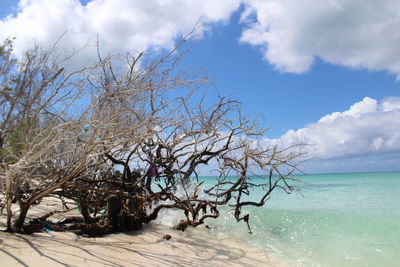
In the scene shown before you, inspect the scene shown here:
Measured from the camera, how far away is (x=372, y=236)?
826 cm

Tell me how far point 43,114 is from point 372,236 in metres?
8.46

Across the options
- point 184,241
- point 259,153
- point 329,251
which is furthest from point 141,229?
point 329,251

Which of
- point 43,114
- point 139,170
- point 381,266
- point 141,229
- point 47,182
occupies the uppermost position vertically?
point 43,114

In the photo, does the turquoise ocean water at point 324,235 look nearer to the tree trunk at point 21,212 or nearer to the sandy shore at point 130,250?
the sandy shore at point 130,250

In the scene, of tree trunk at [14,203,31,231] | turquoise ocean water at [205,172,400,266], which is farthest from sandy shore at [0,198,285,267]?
turquoise ocean water at [205,172,400,266]

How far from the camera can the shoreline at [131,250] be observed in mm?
3764

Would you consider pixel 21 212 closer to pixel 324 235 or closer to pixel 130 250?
pixel 130 250

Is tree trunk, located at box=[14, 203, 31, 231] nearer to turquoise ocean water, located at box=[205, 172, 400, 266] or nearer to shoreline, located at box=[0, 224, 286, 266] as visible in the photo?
shoreline, located at box=[0, 224, 286, 266]

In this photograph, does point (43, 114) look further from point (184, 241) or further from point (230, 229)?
point (230, 229)

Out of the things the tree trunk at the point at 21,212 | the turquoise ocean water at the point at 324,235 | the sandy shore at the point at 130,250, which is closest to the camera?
the sandy shore at the point at 130,250

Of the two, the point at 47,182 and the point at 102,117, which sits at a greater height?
the point at 102,117

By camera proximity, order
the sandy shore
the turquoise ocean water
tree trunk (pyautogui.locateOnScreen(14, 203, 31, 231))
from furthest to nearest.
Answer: the turquoise ocean water
tree trunk (pyautogui.locateOnScreen(14, 203, 31, 231))
the sandy shore

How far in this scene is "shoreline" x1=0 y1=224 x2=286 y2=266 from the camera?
12.3 feet

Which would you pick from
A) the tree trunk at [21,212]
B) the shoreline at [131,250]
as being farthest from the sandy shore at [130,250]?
the tree trunk at [21,212]
